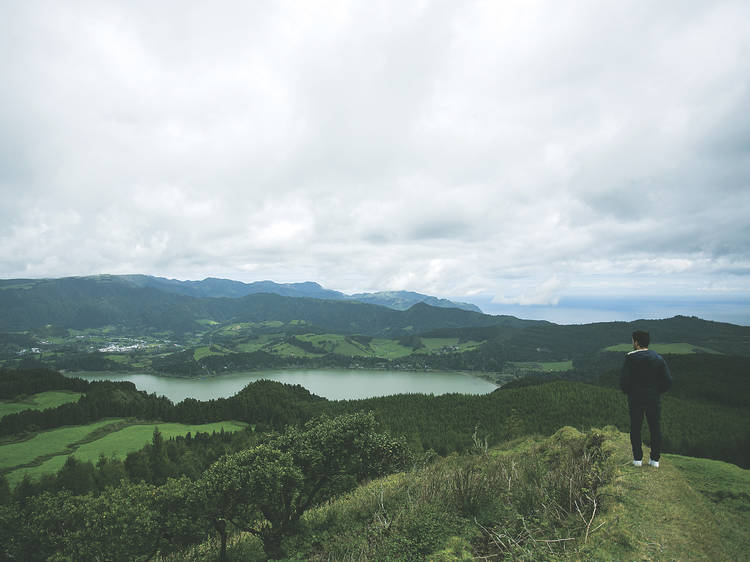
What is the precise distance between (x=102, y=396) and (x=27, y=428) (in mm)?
19524

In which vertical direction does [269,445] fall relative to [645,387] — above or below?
below

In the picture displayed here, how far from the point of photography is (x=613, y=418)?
59031 mm

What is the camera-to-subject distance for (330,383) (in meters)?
167

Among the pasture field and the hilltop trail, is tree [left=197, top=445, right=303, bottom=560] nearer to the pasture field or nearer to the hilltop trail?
the hilltop trail

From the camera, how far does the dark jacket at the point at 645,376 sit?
7.49m

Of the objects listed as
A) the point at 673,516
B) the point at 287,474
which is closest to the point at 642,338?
the point at 673,516

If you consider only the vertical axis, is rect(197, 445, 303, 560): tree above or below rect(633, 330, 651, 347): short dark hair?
below

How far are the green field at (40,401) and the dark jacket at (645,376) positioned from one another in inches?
4438

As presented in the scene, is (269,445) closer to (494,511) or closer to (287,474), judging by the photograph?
(287,474)

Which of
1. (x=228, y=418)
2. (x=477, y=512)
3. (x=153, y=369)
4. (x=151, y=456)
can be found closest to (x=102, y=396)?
(x=228, y=418)

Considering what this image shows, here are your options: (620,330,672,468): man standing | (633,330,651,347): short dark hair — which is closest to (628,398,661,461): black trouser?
(620,330,672,468): man standing

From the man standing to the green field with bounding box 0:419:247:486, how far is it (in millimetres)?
62911

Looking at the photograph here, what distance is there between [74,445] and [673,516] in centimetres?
7925

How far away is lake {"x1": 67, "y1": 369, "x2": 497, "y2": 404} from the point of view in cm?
13925
